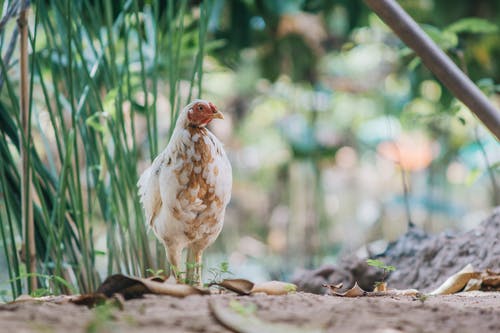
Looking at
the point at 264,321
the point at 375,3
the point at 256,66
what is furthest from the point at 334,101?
the point at 264,321

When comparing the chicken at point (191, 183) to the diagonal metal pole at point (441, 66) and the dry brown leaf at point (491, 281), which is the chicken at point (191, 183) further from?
the dry brown leaf at point (491, 281)

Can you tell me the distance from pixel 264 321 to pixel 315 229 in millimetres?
4267

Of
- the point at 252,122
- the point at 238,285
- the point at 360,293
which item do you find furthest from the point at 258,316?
the point at 252,122

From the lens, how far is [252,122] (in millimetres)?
8008

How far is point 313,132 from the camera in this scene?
19.1 feet

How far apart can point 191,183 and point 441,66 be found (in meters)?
0.69

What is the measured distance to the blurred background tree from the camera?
1.96m

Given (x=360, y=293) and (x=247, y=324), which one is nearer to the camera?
(x=247, y=324)

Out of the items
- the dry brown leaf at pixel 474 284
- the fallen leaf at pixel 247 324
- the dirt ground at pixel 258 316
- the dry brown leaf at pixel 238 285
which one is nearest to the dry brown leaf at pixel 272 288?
the dry brown leaf at pixel 238 285

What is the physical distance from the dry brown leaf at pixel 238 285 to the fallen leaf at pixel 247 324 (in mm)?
247

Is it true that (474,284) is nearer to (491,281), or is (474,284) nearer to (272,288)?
(491,281)

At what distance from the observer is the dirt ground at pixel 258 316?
97 cm

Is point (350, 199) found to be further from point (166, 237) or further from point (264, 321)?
point (264, 321)

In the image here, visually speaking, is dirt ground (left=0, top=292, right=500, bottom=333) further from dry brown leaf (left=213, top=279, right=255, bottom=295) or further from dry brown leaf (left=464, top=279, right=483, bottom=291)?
dry brown leaf (left=464, top=279, right=483, bottom=291)
